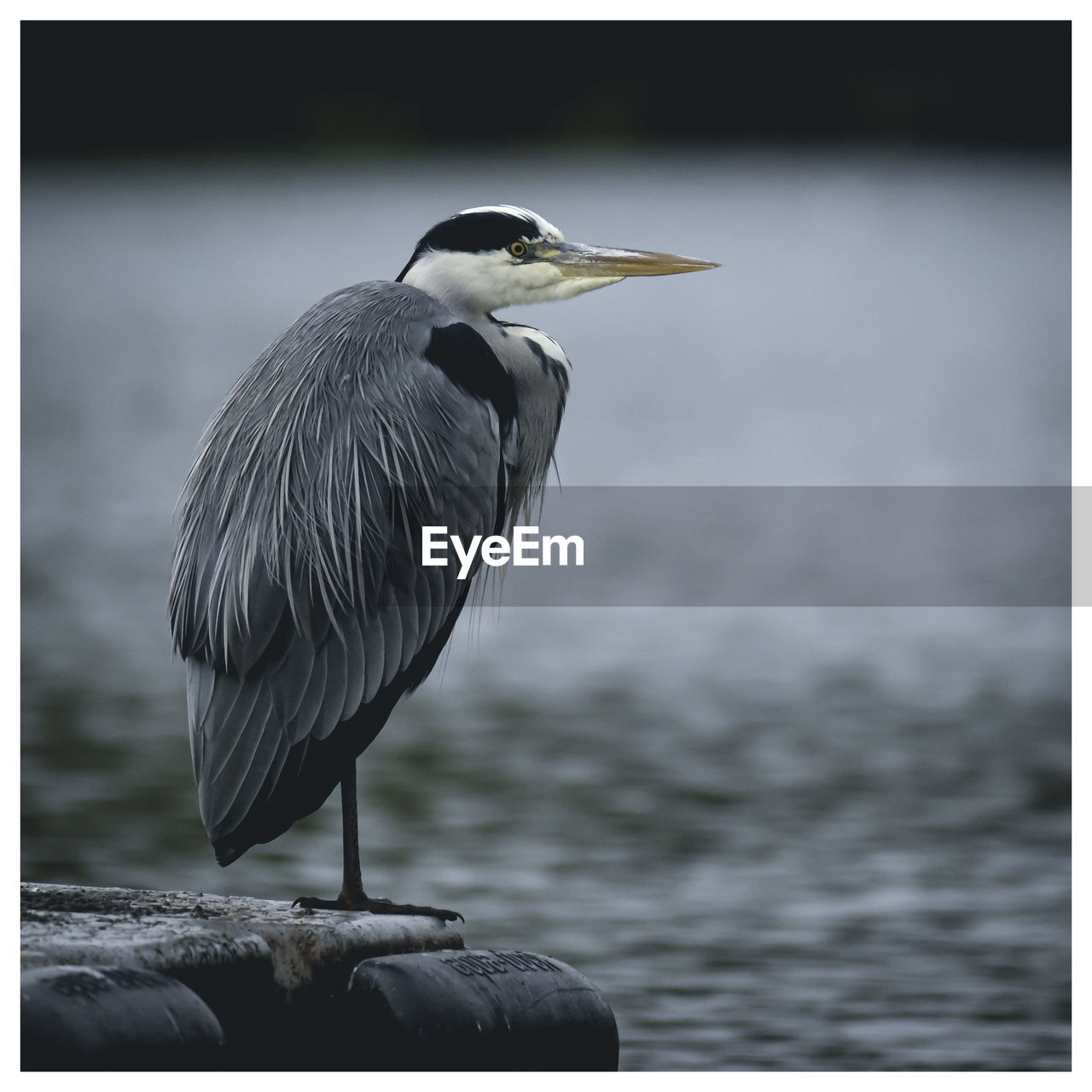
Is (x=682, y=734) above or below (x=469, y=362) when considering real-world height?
below

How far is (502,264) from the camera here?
3.41 m

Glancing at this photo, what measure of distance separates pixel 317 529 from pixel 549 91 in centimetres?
1294

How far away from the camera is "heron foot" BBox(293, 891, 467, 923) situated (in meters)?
2.76

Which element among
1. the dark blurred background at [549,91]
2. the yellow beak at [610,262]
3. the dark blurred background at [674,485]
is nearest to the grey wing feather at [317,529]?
the yellow beak at [610,262]

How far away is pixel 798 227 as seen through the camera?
25203 mm

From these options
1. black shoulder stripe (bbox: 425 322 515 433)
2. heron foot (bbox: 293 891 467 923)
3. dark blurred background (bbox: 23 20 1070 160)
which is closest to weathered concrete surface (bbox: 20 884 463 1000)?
heron foot (bbox: 293 891 467 923)

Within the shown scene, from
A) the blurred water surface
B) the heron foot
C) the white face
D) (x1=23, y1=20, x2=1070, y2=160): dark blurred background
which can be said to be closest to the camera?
the heron foot

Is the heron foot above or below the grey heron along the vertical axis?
below

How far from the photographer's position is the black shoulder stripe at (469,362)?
3127 millimetres

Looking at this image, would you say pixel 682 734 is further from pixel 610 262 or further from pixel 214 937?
pixel 214 937

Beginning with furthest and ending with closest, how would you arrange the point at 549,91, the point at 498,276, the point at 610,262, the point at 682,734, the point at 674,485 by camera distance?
the point at 549,91 < the point at 674,485 < the point at 682,734 < the point at 610,262 < the point at 498,276

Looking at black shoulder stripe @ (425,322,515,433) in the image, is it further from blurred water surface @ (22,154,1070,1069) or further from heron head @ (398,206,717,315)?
blurred water surface @ (22,154,1070,1069)

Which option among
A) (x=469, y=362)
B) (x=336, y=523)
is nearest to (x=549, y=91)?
(x=469, y=362)

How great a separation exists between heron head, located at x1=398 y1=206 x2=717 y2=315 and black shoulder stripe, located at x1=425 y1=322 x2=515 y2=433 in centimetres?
18
